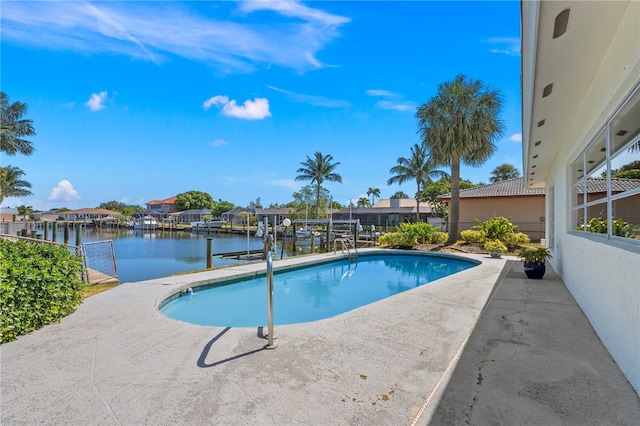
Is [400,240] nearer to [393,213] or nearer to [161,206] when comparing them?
[393,213]

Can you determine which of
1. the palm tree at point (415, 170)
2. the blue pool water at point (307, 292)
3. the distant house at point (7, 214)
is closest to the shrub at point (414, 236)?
the blue pool water at point (307, 292)

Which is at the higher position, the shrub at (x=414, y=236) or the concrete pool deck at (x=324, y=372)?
the shrub at (x=414, y=236)

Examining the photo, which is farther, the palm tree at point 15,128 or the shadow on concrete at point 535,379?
the palm tree at point 15,128

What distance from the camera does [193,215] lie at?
7625 cm

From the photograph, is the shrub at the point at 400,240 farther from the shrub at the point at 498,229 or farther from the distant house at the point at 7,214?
the distant house at the point at 7,214

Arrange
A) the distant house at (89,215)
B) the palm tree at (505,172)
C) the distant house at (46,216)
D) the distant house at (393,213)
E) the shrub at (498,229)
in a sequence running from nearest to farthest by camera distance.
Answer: the shrub at (498,229), the distant house at (393,213), the palm tree at (505,172), the distant house at (89,215), the distant house at (46,216)

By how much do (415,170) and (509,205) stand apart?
483 inches

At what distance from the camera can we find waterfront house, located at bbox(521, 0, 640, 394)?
3.06 metres

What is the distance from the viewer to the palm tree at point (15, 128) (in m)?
27.3

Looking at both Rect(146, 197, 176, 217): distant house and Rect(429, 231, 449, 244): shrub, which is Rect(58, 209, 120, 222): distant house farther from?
Rect(429, 231, 449, 244): shrub

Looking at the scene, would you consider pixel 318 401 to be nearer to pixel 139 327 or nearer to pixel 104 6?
pixel 139 327

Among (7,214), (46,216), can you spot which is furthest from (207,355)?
(46,216)

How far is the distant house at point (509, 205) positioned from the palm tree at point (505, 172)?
23.6 metres

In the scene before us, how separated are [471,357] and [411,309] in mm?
1982
